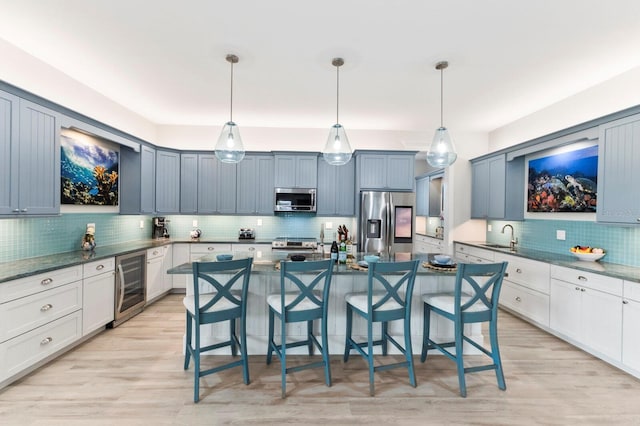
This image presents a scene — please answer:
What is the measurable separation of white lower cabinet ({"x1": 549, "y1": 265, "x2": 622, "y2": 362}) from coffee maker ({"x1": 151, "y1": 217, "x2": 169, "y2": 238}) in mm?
5758

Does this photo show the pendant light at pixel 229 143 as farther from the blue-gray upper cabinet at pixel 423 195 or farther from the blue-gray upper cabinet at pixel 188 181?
the blue-gray upper cabinet at pixel 423 195

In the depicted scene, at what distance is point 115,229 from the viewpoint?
4.30 metres

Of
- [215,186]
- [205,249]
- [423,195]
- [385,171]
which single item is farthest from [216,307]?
[423,195]

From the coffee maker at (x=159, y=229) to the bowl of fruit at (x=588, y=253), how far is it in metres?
6.00

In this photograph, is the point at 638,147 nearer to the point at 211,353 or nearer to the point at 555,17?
the point at 555,17

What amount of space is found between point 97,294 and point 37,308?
2.30ft

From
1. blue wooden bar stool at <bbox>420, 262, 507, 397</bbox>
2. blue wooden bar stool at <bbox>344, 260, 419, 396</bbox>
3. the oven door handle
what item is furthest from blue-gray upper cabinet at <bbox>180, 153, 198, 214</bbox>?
blue wooden bar stool at <bbox>420, 262, 507, 397</bbox>

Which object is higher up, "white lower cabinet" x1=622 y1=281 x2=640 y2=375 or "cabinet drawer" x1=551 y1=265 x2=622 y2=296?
"cabinet drawer" x1=551 y1=265 x2=622 y2=296

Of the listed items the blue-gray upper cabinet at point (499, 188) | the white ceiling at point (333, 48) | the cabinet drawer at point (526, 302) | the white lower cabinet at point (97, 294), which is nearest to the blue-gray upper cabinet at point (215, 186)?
the white ceiling at point (333, 48)

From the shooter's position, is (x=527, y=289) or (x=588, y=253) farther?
(x=527, y=289)

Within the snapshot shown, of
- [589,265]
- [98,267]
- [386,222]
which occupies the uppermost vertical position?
[386,222]

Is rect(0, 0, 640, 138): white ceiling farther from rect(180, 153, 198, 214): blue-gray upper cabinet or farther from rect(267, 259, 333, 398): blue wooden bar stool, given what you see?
rect(267, 259, 333, 398): blue wooden bar stool

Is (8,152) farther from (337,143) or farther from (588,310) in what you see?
(588,310)

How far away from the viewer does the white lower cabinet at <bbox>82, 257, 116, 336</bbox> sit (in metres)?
2.99
